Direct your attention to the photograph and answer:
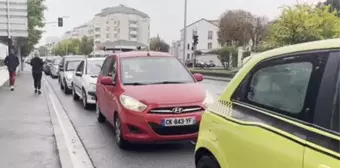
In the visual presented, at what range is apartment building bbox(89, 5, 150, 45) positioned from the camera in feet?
500

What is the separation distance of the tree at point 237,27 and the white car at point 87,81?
209 ft

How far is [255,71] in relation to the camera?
10.6ft

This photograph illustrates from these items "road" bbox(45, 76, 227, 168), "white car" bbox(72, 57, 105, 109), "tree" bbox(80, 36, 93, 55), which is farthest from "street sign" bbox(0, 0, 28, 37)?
"tree" bbox(80, 36, 93, 55)

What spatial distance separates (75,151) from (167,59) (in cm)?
264

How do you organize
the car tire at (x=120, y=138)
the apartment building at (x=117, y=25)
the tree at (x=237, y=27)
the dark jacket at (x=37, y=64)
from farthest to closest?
the apartment building at (x=117, y=25) < the tree at (x=237, y=27) < the dark jacket at (x=37, y=64) < the car tire at (x=120, y=138)

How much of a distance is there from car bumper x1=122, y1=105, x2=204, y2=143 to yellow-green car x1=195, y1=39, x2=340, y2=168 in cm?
250

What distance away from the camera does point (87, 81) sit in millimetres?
A: 12336

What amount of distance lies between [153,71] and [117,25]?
481ft

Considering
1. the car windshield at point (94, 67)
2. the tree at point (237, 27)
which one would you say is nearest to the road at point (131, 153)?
the car windshield at point (94, 67)

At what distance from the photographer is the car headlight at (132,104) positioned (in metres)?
6.22

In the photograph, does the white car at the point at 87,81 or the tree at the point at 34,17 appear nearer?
the white car at the point at 87,81

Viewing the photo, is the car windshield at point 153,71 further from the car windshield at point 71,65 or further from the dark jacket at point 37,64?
the car windshield at point 71,65

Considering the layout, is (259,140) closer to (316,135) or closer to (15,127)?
(316,135)

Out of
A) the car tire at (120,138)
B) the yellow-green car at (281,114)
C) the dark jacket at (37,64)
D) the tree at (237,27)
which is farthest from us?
the tree at (237,27)
